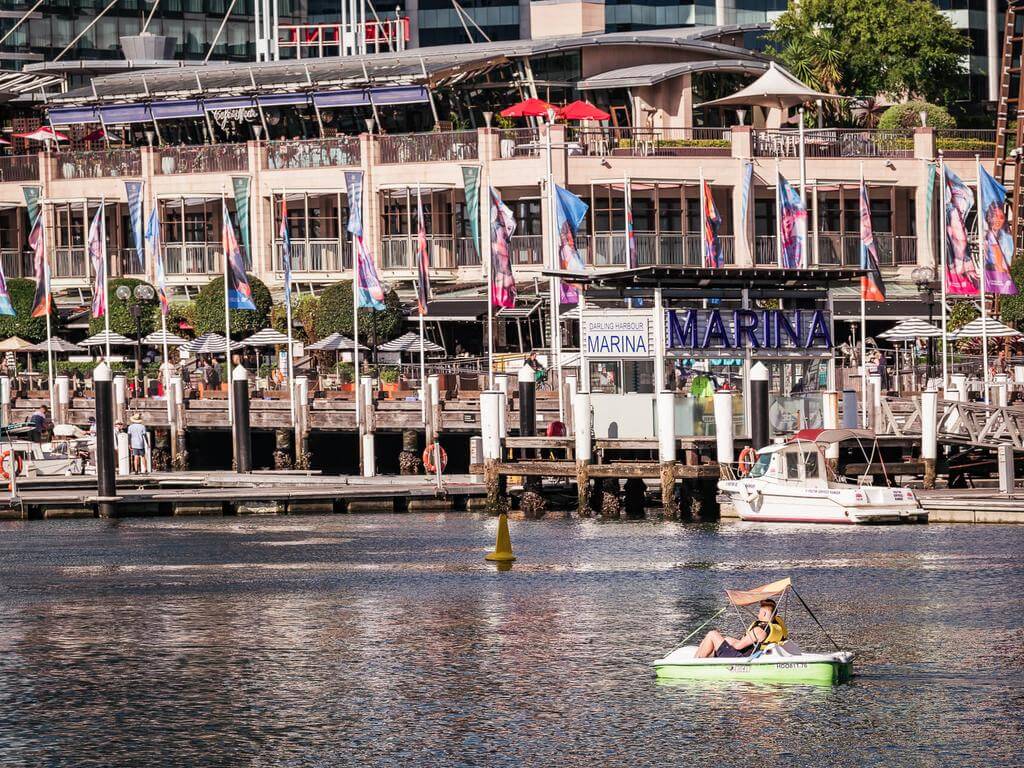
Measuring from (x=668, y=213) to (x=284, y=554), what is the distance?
1615 inches

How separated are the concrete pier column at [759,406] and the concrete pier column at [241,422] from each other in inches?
751

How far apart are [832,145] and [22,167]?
1467 inches

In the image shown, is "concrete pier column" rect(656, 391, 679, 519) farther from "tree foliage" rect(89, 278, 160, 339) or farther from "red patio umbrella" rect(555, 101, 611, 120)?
"tree foliage" rect(89, 278, 160, 339)

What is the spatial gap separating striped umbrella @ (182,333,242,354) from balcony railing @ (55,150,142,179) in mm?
15967

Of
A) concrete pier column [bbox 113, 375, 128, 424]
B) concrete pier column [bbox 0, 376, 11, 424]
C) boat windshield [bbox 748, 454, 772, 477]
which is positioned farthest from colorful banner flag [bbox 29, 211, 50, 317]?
boat windshield [bbox 748, 454, 772, 477]

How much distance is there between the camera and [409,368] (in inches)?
3206

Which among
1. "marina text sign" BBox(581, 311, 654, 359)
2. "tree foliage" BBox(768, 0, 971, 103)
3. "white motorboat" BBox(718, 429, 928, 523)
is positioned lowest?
"white motorboat" BBox(718, 429, 928, 523)

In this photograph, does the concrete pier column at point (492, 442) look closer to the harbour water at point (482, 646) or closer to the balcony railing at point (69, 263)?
the harbour water at point (482, 646)

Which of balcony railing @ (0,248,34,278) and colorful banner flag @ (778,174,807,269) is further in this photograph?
balcony railing @ (0,248,34,278)

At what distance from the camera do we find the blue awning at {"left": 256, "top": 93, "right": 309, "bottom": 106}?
98812mm

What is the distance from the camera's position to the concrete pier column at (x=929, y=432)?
57.7 metres

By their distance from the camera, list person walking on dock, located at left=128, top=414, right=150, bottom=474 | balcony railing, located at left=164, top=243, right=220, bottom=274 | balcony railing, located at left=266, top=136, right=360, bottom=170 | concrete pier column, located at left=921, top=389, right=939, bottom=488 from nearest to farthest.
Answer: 1. concrete pier column, located at left=921, top=389, right=939, bottom=488
2. person walking on dock, located at left=128, top=414, right=150, bottom=474
3. balcony railing, located at left=266, top=136, right=360, bottom=170
4. balcony railing, located at left=164, top=243, right=220, bottom=274

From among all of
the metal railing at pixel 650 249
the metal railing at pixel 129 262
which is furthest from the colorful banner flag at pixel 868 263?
the metal railing at pixel 129 262

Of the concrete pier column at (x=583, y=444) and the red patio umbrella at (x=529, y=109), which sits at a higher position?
the red patio umbrella at (x=529, y=109)
